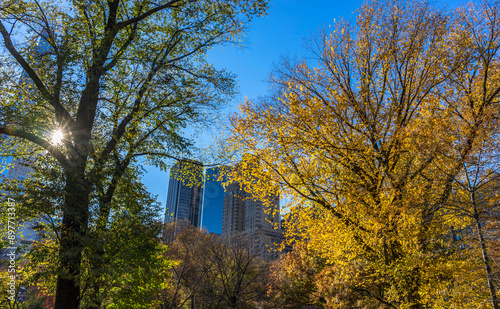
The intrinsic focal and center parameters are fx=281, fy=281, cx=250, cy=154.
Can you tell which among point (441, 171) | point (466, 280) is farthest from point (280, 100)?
point (466, 280)

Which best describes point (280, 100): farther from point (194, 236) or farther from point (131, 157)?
point (194, 236)

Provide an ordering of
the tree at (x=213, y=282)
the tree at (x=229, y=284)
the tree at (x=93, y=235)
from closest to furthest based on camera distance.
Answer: the tree at (x=93, y=235), the tree at (x=213, y=282), the tree at (x=229, y=284)

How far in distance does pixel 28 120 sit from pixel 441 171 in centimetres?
989

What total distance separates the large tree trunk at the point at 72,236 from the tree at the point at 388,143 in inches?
162

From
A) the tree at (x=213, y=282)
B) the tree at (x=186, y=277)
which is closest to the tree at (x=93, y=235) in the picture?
the tree at (x=186, y=277)

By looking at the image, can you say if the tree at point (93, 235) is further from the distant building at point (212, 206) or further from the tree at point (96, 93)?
the distant building at point (212, 206)

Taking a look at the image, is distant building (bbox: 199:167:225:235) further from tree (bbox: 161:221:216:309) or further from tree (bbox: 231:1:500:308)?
tree (bbox: 231:1:500:308)

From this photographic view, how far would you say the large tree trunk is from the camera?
21.6 feet

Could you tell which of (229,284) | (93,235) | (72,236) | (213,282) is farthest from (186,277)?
(72,236)

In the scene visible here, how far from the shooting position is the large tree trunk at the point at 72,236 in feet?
21.6

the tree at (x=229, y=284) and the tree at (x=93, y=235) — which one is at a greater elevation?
the tree at (x=93, y=235)

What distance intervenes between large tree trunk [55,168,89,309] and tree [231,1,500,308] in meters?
4.12

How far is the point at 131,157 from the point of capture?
9547 mm

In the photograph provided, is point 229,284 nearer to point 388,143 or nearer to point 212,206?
Result: point 388,143
